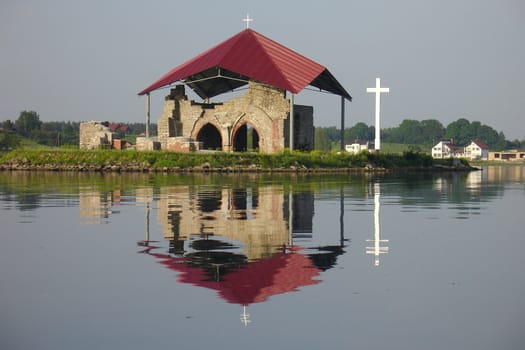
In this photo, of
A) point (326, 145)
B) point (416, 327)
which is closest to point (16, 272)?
point (416, 327)

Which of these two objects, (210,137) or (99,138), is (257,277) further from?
(210,137)

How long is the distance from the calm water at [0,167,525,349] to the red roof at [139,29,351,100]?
30179mm

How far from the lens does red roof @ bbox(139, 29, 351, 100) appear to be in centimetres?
4566

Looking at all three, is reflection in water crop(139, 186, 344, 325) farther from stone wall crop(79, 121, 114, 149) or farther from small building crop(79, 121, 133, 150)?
stone wall crop(79, 121, 114, 149)

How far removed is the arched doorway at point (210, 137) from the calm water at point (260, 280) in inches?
1476

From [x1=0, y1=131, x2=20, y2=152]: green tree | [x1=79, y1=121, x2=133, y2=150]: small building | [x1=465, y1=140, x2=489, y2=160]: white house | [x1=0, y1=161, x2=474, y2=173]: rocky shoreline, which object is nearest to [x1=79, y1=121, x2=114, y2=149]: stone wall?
[x1=79, y1=121, x2=133, y2=150]: small building

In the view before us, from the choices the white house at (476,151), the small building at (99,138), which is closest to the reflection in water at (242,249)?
the small building at (99,138)

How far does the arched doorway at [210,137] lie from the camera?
53.7m

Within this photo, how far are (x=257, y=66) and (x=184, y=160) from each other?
26.4ft

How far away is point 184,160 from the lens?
146 ft

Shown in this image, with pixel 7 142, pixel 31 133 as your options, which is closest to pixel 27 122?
pixel 31 133

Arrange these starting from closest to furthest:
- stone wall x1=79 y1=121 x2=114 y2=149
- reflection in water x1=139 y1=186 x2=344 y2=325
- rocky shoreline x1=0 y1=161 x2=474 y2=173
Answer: reflection in water x1=139 y1=186 x2=344 y2=325 < rocky shoreline x1=0 y1=161 x2=474 y2=173 < stone wall x1=79 y1=121 x2=114 y2=149

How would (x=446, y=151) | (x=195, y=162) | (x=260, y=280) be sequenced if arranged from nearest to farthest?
(x=260, y=280), (x=195, y=162), (x=446, y=151)

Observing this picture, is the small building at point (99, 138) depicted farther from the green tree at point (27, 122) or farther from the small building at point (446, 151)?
the small building at point (446, 151)
